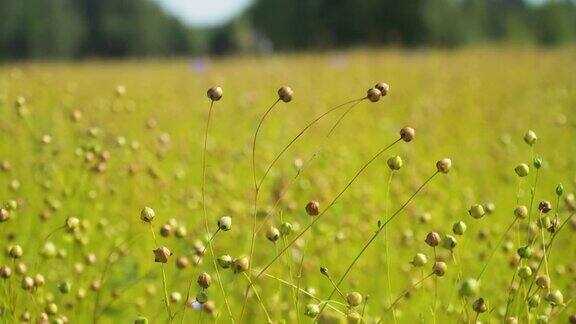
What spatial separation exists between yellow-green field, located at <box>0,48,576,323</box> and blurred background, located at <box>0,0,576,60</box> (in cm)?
1199

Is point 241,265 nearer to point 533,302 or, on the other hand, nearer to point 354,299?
point 354,299

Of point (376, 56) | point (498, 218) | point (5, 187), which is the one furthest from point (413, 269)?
point (376, 56)

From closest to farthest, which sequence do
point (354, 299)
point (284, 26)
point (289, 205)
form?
point (354, 299), point (289, 205), point (284, 26)

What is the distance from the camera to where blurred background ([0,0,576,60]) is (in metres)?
21.9

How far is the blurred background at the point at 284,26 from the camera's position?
21.9 meters

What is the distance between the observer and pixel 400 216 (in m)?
2.27

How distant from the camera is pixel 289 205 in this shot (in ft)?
6.30

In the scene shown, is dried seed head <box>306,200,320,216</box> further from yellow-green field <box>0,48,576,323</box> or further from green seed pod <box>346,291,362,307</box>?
green seed pod <box>346,291,362,307</box>

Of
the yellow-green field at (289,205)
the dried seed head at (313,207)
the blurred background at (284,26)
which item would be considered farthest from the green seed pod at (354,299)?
the blurred background at (284,26)

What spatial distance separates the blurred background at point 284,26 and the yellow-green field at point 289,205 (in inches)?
472

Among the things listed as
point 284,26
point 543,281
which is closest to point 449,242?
point 543,281

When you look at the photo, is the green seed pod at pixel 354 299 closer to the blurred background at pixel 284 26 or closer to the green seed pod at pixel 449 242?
the green seed pod at pixel 449 242

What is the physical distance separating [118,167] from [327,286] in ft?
3.09

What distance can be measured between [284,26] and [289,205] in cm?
2315
